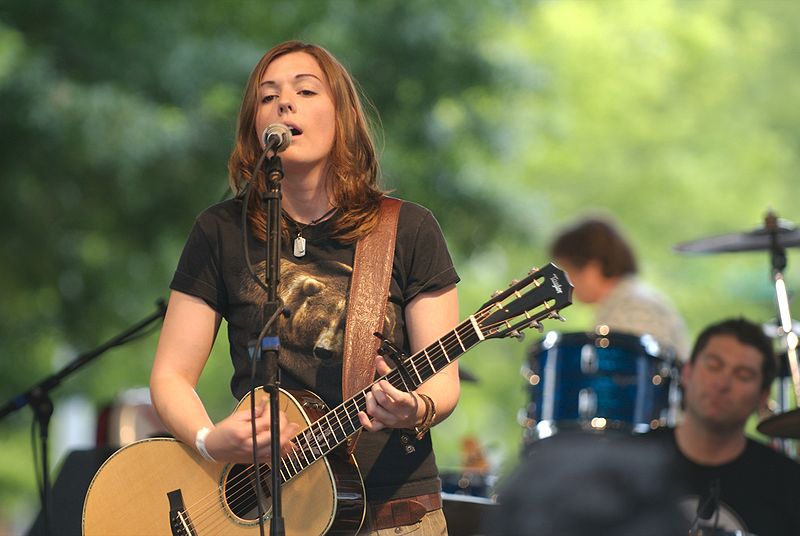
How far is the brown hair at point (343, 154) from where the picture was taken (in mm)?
3803

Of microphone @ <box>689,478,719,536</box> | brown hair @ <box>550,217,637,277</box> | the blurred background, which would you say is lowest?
microphone @ <box>689,478,719,536</box>

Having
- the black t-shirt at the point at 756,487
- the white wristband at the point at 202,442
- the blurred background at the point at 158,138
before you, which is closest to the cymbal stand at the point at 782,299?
the black t-shirt at the point at 756,487

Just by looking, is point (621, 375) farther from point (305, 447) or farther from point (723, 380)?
point (305, 447)

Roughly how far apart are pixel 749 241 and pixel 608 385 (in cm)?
111

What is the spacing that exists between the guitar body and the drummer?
14.1 ft

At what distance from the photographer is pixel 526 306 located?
11.6 feet

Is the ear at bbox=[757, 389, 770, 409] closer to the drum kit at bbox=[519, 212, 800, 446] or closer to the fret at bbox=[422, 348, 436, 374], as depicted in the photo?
the drum kit at bbox=[519, 212, 800, 446]

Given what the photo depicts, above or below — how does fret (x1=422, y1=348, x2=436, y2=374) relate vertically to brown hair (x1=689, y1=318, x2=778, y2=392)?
below

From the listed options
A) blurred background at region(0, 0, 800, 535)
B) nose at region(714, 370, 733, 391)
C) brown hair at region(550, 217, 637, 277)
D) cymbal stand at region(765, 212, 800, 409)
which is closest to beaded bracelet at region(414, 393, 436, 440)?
nose at region(714, 370, 733, 391)

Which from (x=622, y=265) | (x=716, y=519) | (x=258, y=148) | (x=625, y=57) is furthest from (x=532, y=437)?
(x=625, y=57)

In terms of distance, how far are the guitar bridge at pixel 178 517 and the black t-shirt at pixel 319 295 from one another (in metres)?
0.38

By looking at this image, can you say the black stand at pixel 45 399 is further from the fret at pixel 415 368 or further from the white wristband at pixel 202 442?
the fret at pixel 415 368

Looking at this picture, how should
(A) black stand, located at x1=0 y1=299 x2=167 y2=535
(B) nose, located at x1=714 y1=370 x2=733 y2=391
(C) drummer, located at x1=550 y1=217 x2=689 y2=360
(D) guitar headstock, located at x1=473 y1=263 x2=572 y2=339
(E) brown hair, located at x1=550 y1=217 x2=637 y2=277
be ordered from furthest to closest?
(E) brown hair, located at x1=550 y1=217 x2=637 y2=277 → (C) drummer, located at x1=550 y1=217 x2=689 y2=360 → (B) nose, located at x1=714 y1=370 x2=733 y2=391 → (A) black stand, located at x1=0 y1=299 x2=167 y2=535 → (D) guitar headstock, located at x1=473 y1=263 x2=572 y2=339

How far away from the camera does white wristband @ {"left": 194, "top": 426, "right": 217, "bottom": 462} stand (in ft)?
12.0
